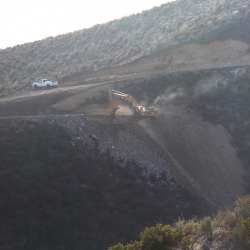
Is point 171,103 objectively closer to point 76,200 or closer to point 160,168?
point 160,168

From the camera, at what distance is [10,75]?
5650 centimetres

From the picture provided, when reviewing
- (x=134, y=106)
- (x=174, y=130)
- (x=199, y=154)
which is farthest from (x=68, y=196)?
(x=134, y=106)

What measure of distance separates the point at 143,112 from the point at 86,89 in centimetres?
805

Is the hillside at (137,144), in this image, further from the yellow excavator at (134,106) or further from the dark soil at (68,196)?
the yellow excavator at (134,106)

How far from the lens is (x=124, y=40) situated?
60.1 metres

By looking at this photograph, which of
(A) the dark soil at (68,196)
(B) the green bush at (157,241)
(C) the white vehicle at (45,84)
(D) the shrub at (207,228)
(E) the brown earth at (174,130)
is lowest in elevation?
(B) the green bush at (157,241)

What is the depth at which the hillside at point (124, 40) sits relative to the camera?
1965 inches

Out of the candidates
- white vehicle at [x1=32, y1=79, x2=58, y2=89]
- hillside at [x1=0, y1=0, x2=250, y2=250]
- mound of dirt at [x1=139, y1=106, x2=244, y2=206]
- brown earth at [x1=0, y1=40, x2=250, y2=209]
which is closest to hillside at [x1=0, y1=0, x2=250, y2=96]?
hillside at [x1=0, y1=0, x2=250, y2=250]

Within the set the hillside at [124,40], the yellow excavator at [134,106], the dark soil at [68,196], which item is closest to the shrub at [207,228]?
the dark soil at [68,196]

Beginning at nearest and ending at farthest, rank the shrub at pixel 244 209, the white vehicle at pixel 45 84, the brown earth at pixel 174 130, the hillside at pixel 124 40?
the shrub at pixel 244 209
the brown earth at pixel 174 130
the white vehicle at pixel 45 84
the hillside at pixel 124 40

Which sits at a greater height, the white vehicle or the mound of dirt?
the white vehicle

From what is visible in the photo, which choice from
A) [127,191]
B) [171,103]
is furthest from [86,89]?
[127,191]

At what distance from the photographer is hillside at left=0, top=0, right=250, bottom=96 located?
49906mm

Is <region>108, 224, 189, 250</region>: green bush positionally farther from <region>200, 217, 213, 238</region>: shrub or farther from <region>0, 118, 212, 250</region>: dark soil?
<region>0, 118, 212, 250</region>: dark soil
